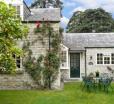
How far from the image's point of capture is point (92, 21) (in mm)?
65875

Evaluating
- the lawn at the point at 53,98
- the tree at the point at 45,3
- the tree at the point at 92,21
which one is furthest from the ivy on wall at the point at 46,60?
the tree at the point at 45,3

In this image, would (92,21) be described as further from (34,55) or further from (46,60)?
(46,60)

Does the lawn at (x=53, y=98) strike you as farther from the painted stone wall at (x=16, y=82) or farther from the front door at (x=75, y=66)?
the front door at (x=75, y=66)

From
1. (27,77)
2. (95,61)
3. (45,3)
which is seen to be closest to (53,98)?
(27,77)

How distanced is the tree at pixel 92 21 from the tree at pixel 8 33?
46232 mm

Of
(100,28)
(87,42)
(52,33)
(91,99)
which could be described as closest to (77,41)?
(87,42)

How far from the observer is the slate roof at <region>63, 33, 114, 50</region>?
39.1m

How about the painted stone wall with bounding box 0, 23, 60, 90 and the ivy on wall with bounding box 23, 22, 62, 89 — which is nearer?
the ivy on wall with bounding box 23, 22, 62, 89

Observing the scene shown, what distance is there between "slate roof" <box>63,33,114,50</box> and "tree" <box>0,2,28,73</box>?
2037 centimetres

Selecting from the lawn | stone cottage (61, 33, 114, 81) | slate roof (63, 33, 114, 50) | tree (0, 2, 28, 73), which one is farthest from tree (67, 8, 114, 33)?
tree (0, 2, 28, 73)

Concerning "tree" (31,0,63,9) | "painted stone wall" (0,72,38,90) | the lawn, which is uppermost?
"tree" (31,0,63,9)

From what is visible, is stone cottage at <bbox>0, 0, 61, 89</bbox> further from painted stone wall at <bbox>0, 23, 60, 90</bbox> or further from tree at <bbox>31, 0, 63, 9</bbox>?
tree at <bbox>31, 0, 63, 9</bbox>

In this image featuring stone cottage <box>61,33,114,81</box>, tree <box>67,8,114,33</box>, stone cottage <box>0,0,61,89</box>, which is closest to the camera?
stone cottage <box>0,0,61,89</box>

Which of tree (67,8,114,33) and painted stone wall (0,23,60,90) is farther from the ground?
tree (67,8,114,33)
